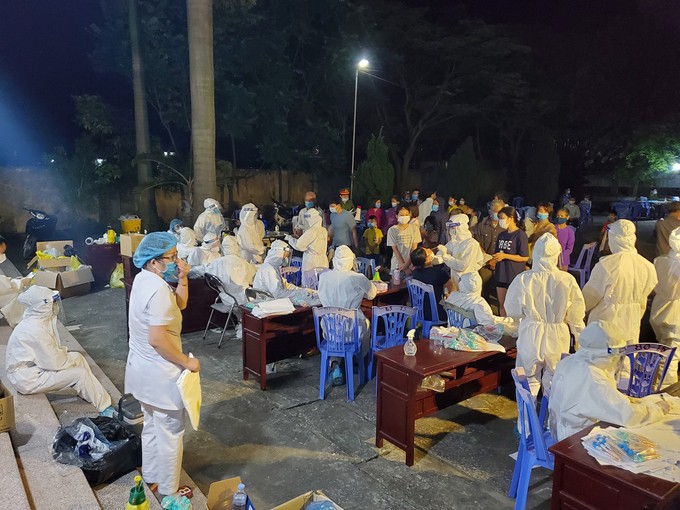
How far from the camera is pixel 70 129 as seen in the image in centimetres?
2231

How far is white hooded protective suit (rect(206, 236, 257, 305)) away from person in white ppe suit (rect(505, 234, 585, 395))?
3.95 meters

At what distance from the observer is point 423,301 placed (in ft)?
21.5

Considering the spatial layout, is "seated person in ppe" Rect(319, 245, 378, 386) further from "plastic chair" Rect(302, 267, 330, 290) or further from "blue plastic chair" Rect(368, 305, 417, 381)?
"plastic chair" Rect(302, 267, 330, 290)

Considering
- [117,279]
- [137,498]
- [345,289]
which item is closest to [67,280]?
[117,279]

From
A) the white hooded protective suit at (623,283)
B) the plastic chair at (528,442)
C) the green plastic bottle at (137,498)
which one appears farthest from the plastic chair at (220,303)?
the white hooded protective suit at (623,283)

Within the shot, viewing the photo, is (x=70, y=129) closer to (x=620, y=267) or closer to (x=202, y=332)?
(x=202, y=332)

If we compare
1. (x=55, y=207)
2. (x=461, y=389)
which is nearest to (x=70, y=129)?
(x=55, y=207)

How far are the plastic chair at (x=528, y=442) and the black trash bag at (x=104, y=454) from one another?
2789 millimetres

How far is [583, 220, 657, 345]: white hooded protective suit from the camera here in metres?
5.18

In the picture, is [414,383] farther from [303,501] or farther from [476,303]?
[476,303]

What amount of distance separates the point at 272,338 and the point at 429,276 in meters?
2.08

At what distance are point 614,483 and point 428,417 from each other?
8.37ft

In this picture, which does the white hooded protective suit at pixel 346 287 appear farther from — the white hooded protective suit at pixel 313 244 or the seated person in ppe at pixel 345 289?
the white hooded protective suit at pixel 313 244

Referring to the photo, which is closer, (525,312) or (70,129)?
(525,312)
